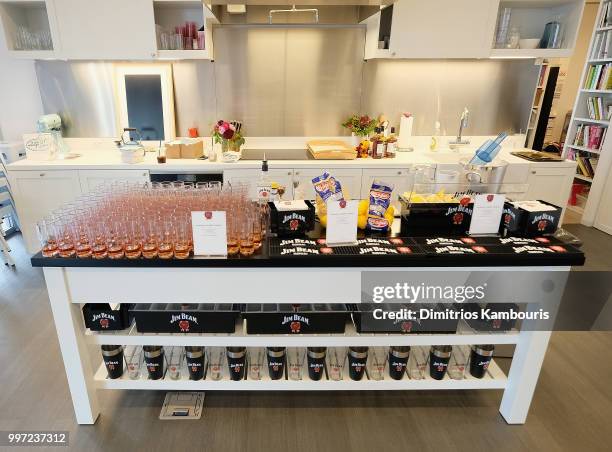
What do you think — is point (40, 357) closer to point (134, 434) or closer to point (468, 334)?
point (134, 434)

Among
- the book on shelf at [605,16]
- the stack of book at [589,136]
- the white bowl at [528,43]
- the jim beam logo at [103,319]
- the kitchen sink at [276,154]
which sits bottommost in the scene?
the jim beam logo at [103,319]

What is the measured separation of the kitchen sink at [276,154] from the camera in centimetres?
360

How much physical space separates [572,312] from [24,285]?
Answer: 4040mm

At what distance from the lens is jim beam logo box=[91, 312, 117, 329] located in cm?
171

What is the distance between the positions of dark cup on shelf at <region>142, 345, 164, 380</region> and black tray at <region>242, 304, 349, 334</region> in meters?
0.45

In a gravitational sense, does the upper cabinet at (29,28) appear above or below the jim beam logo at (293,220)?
above

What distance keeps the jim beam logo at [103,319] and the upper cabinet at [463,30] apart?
9.61 ft

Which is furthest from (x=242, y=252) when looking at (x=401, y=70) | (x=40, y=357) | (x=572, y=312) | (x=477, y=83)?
(x=477, y=83)

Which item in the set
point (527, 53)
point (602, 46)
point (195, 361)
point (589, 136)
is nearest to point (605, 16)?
point (602, 46)

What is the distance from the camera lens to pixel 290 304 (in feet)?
5.86

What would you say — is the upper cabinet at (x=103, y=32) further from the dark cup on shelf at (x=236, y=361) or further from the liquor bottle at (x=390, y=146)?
the dark cup on shelf at (x=236, y=361)

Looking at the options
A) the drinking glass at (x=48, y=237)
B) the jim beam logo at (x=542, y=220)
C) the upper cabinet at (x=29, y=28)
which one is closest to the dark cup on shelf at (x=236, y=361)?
the drinking glass at (x=48, y=237)

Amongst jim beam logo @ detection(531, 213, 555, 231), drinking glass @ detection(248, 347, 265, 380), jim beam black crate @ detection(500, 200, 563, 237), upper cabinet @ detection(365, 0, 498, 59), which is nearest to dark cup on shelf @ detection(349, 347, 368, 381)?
drinking glass @ detection(248, 347, 265, 380)

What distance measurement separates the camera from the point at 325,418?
189 cm
